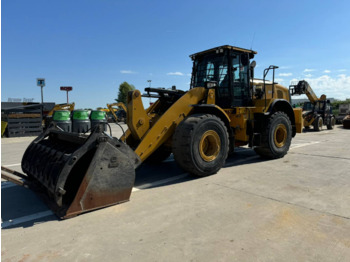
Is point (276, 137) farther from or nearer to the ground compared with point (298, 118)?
nearer to the ground

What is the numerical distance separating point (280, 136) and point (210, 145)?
2869 mm

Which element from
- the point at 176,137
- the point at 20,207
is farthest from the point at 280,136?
the point at 20,207

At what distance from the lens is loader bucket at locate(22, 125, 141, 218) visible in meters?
3.39

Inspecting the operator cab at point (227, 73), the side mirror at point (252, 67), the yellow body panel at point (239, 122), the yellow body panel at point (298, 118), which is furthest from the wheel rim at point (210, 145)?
the yellow body panel at point (298, 118)

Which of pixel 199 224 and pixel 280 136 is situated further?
pixel 280 136

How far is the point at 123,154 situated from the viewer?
382cm

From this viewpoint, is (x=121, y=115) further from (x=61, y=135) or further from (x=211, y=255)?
(x=211, y=255)

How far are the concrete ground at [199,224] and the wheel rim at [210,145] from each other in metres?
0.54

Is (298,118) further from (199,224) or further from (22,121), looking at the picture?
(22,121)

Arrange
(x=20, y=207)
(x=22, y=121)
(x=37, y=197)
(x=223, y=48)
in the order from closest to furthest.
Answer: (x=20, y=207)
(x=37, y=197)
(x=223, y=48)
(x=22, y=121)

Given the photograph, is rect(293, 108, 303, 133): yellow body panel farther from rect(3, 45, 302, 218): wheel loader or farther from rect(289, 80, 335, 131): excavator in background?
rect(289, 80, 335, 131): excavator in background

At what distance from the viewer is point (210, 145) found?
5.55m

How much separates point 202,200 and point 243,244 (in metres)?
1.32

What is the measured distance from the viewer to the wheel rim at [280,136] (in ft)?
23.4
